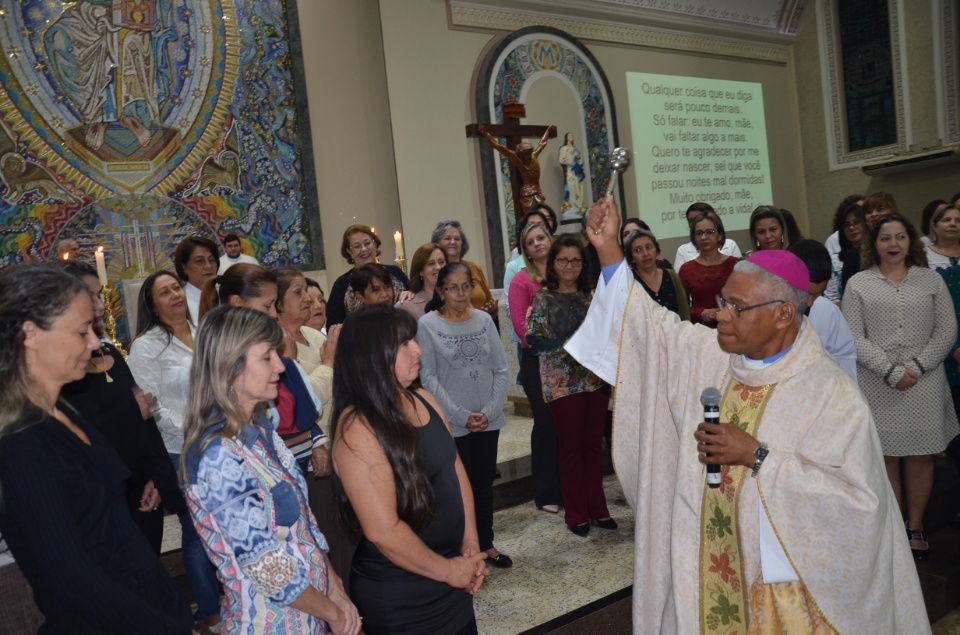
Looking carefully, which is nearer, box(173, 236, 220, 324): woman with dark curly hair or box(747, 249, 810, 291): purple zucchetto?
box(747, 249, 810, 291): purple zucchetto

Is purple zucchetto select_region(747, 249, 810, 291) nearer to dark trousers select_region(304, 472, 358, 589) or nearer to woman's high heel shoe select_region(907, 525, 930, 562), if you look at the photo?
dark trousers select_region(304, 472, 358, 589)

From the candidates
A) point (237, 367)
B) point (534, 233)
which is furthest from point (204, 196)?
point (237, 367)

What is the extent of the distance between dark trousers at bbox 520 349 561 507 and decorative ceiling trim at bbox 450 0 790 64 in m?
5.36

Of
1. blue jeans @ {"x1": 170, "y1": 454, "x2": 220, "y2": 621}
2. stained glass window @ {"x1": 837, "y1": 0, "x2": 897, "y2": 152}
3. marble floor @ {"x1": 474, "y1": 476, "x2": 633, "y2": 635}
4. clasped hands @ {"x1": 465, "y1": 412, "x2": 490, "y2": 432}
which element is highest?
stained glass window @ {"x1": 837, "y1": 0, "x2": 897, "y2": 152}

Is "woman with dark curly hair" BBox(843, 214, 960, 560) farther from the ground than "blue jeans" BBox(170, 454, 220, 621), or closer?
farther from the ground

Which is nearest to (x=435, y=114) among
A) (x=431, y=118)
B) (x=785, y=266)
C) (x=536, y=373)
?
(x=431, y=118)

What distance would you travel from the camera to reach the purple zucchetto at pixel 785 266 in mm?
2027

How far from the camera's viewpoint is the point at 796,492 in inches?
73.2

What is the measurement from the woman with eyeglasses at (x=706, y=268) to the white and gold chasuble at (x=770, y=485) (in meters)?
2.31

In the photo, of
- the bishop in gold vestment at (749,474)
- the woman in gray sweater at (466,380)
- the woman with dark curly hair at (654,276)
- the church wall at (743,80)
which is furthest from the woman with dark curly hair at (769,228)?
the church wall at (743,80)

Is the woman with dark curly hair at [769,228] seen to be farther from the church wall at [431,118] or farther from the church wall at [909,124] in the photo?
the church wall at [909,124]

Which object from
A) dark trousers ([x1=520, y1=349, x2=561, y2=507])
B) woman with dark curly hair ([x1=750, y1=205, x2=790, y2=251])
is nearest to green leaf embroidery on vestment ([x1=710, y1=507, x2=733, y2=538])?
dark trousers ([x1=520, y1=349, x2=561, y2=507])

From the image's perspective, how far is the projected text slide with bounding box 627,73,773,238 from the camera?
395 inches

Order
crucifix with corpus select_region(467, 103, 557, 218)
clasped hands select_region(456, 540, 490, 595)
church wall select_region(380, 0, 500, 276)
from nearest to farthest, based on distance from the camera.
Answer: clasped hands select_region(456, 540, 490, 595) → church wall select_region(380, 0, 500, 276) → crucifix with corpus select_region(467, 103, 557, 218)
